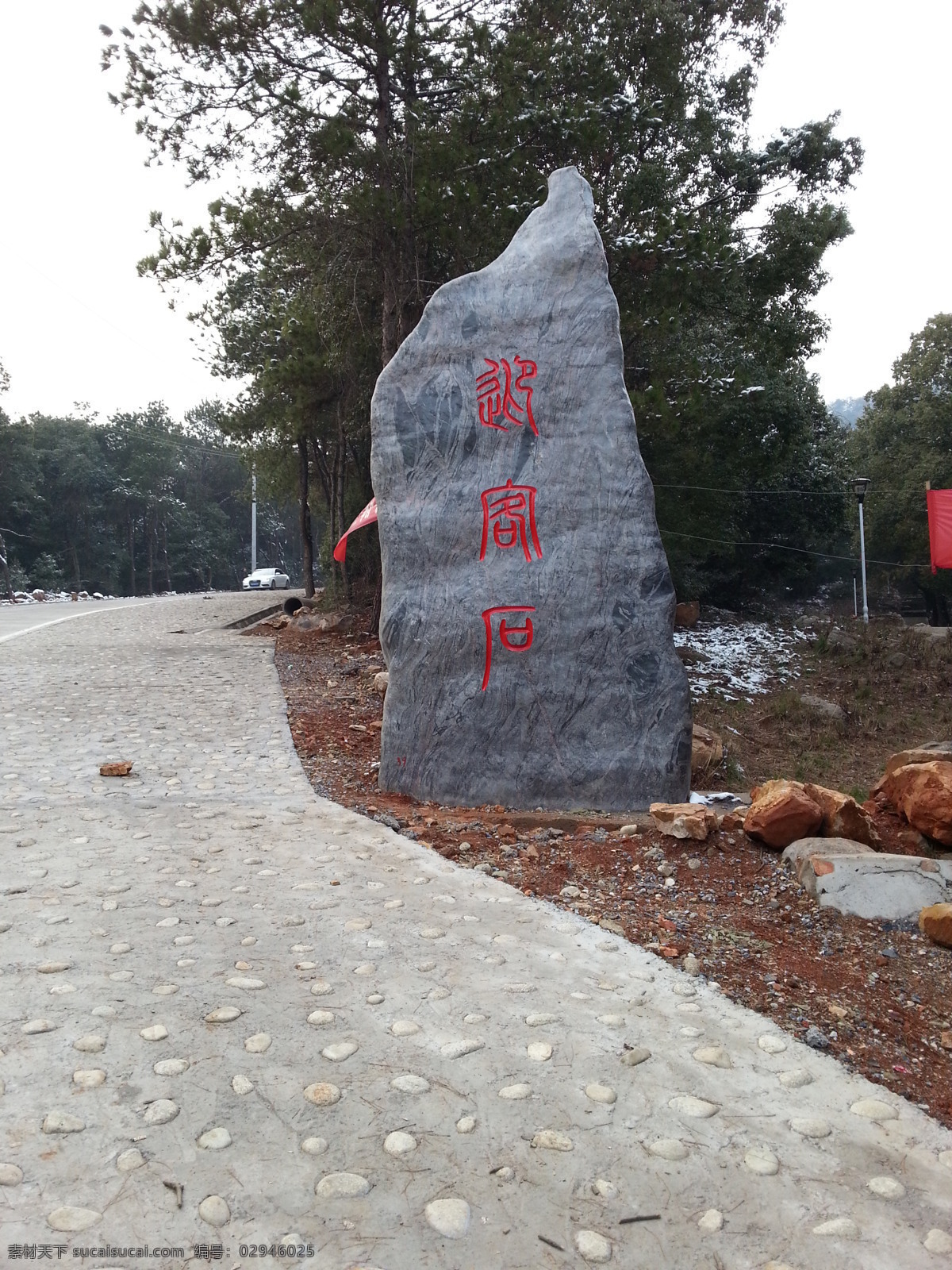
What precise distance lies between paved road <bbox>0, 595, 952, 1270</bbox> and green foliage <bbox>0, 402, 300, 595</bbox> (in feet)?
90.2

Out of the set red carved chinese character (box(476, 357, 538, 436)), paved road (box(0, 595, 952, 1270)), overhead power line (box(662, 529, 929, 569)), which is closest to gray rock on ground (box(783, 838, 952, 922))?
paved road (box(0, 595, 952, 1270))

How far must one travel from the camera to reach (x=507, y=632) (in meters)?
5.51

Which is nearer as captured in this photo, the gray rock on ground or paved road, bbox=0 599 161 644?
the gray rock on ground

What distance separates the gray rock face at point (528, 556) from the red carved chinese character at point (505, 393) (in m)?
0.01

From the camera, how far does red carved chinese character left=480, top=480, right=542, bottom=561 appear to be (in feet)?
18.2

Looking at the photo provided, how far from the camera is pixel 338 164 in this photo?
32.0ft

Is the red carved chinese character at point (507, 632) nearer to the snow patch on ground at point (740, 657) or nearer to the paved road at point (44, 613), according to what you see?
the snow patch on ground at point (740, 657)

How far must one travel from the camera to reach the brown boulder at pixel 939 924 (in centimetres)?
356

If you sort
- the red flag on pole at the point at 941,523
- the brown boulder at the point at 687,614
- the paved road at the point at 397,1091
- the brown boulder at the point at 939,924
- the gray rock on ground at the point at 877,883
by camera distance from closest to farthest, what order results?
the paved road at the point at 397,1091, the brown boulder at the point at 939,924, the gray rock on ground at the point at 877,883, the red flag on pole at the point at 941,523, the brown boulder at the point at 687,614

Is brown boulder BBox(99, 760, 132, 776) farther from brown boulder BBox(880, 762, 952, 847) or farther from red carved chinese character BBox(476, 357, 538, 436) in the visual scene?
brown boulder BBox(880, 762, 952, 847)

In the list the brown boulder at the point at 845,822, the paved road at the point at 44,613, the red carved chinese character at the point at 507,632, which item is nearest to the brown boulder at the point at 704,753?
the red carved chinese character at the point at 507,632

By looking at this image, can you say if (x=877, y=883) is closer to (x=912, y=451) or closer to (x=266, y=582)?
(x=912, y=451)

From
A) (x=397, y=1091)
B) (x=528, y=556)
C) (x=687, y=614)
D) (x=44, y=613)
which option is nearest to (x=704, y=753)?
(x=528, y=556)

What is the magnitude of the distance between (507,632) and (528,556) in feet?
1.53
